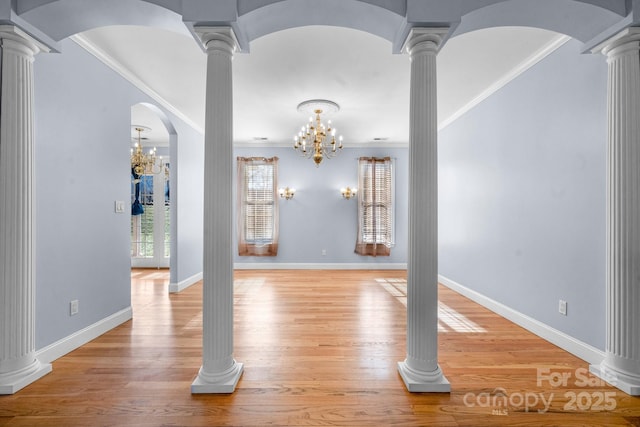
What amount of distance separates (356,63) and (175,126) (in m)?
3.12

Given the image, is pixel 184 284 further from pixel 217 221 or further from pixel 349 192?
pixel 349 192

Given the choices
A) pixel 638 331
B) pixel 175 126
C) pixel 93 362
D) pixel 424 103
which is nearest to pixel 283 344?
pixel 93 362

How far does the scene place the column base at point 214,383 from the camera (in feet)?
6.98

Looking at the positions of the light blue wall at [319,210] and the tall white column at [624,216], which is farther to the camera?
the light blue wall at [319,210]

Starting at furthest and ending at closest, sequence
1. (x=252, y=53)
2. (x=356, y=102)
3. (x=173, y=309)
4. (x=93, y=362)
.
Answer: (x=356, y=102)
(x=173, y=309)
(x=252, y=53)
(x=93, y=362)

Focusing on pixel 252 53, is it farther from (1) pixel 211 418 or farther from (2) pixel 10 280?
(1) pixel 211 418

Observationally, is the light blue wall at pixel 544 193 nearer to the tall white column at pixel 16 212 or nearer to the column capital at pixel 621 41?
the column capital at pixel 621 41

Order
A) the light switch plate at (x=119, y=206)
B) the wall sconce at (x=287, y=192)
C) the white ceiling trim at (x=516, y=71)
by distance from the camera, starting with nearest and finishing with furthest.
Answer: the white ceiling trim at (x=516, y=71) → the light switch plate at (x=119, y=206) → the wall sconce at (x=287, y=192)

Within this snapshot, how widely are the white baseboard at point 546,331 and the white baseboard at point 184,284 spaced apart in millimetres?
4600

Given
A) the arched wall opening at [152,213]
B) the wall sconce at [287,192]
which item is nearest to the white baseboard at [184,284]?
the arched wall opening at [152,213]

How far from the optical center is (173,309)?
407cm

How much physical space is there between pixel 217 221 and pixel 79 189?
1.83 metres

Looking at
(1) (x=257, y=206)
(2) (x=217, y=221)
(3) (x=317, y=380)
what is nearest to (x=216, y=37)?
(2) (x=217, y=221)

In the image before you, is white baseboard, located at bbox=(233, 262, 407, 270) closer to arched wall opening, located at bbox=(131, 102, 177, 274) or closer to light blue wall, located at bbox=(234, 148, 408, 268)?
light blue wall, located at bbox=(234, 148, 408, 268)
